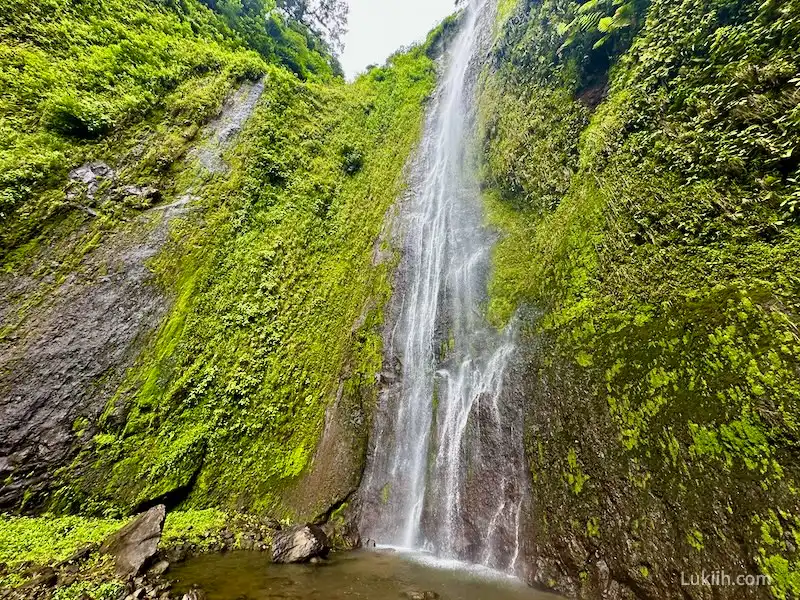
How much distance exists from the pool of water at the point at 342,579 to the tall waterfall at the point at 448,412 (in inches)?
30.9

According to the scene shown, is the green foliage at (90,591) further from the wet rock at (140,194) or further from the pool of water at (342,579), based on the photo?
the wet rock at (140,194)

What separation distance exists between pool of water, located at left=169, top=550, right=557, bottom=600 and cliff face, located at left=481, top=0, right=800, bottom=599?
1.20 m

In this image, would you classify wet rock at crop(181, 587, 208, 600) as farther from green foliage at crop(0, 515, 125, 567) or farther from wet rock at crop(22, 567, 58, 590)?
green foliage at crop(0, 515, 125, 567)

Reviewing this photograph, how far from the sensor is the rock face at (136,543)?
6.54 metres

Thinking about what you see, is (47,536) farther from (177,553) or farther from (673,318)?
(673,318)

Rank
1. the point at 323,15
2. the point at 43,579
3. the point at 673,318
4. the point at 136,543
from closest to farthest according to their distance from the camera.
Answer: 1. the point at 43,579
2. the point at 673,318
3. the point at 136,543
4. the point at 323,15

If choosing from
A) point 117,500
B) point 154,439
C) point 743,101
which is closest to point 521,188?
point 743,101

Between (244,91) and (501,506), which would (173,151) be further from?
(501,506)

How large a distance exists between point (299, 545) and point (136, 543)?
2.87m

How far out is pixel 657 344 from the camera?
6.43 m

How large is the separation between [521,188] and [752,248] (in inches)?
281

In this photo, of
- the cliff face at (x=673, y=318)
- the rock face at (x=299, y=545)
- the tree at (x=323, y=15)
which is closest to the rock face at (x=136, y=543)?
the rock face at (x=299, y=545)

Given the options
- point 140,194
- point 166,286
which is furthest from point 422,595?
point 140,194

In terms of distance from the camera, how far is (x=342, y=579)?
6680 millimetres
